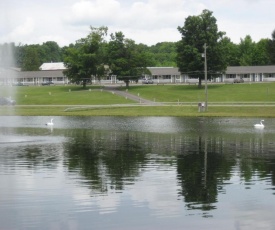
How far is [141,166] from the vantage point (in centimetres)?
2634

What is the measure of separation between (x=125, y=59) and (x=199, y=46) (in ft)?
58.5

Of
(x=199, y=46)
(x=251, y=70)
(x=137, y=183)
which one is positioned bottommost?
(x=137, y=183)

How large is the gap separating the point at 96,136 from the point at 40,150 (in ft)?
33.0

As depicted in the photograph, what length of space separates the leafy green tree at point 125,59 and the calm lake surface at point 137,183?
85.1 meters

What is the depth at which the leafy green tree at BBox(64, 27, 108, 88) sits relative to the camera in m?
128

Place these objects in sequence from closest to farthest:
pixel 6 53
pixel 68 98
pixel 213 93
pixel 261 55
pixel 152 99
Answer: pixel 6 53 < pixel 152 99 < pixel 68 98 < pixel 213 93 < pixel 261 55

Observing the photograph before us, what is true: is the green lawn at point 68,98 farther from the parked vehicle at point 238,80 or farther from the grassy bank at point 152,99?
the parked vehicle at point 238,80

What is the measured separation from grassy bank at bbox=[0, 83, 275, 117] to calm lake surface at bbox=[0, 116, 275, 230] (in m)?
34.7

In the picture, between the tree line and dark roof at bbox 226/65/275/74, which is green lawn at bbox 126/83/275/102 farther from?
dark roof at bbox 226/65/275/74

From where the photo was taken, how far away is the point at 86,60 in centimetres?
12825

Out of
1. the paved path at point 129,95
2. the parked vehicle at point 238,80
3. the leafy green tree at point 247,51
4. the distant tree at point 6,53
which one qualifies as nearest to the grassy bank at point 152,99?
the paved path at point 129,95

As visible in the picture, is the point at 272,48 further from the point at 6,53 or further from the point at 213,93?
the point at 6,53

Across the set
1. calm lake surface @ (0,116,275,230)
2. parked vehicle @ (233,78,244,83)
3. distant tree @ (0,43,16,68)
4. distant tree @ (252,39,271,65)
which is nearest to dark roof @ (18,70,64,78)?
parked vehicle @ (233,78,244,83)

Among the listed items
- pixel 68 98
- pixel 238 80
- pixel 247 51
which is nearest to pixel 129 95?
pixel 68 98
